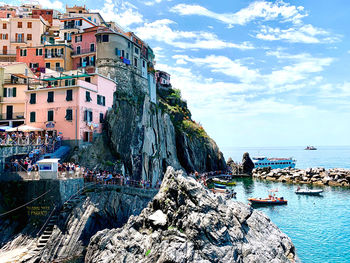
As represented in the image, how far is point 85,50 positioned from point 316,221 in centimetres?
5228

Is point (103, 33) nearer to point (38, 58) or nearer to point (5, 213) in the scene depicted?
point (38, 58)

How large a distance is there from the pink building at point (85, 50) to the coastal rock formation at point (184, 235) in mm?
35971

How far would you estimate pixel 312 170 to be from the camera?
310 feet

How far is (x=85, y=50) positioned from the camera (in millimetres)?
57188

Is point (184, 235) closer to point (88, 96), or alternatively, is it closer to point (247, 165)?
point (88, 96)

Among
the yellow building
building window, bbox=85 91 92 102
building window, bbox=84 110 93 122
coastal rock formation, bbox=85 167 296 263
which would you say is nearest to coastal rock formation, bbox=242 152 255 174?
building window, bbox=84 110 93 122

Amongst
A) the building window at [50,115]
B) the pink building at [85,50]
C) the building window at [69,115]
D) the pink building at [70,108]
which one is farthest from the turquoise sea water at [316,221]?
the pink building at [85,50]

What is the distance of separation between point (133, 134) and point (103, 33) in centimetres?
2066

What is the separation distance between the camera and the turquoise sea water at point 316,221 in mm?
34281

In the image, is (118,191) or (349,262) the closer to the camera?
(349,262)

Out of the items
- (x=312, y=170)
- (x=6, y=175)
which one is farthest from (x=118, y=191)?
(x=312, y=170)

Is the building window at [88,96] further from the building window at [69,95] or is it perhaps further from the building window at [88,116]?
the building window at [69,95]

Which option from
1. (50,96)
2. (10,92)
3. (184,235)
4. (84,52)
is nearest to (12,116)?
Answer: (10,92)

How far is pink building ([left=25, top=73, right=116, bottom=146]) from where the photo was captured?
135 feet
